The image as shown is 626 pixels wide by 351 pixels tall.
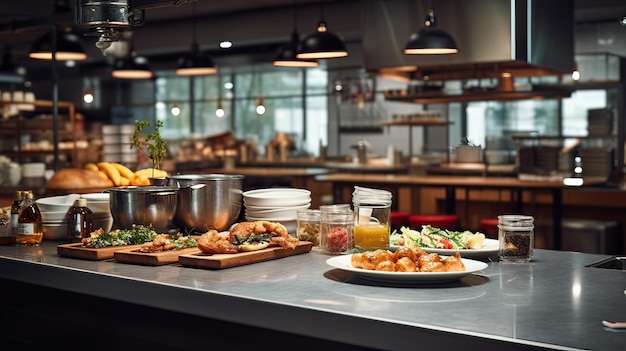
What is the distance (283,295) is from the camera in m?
2.06

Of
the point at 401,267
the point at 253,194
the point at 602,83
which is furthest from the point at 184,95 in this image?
the point at 401,267

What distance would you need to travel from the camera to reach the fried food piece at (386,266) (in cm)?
221

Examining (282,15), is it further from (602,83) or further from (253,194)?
(253,194)

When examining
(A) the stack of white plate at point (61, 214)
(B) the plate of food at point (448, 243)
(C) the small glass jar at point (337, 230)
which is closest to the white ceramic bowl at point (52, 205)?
(A) the stack of white plate at point (61, 214)

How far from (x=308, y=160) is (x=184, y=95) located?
176 inches

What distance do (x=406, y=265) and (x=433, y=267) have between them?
8cm

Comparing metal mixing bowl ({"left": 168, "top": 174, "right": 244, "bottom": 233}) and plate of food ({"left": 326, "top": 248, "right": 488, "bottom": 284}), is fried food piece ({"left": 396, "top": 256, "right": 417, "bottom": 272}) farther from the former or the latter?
metal mixing bowl ({"left": 168, "top": 174, "right": 244, "bottom": 233})

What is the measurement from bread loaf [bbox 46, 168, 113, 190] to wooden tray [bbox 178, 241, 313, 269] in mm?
1439

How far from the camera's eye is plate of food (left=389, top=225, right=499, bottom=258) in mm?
2621

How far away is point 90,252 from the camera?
2752 millimetres

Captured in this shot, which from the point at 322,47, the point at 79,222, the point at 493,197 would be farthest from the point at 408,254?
the point at 493,197

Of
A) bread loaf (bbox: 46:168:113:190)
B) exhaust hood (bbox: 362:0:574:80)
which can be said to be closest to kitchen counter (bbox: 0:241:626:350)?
bread loaf (bbox: 46:168:113:190)

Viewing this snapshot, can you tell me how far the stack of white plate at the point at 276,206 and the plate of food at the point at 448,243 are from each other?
55 cm

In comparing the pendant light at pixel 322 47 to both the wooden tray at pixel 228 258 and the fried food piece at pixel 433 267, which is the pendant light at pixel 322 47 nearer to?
the wooden tray at pixel 228 258
